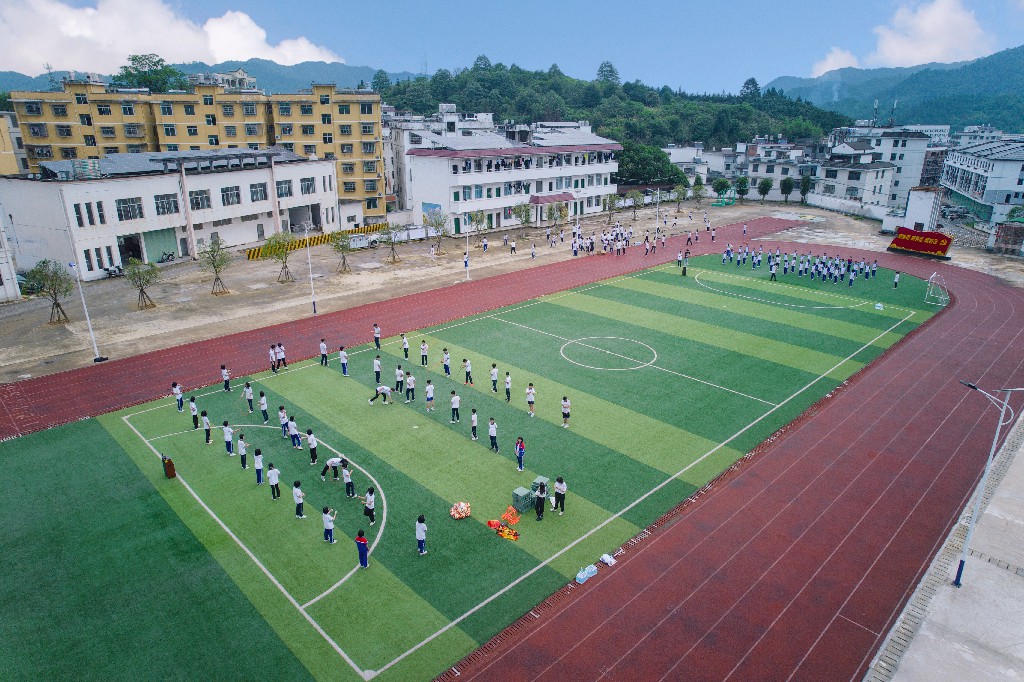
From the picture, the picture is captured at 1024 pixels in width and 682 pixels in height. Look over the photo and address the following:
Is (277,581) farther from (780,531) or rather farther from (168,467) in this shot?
(780,531)

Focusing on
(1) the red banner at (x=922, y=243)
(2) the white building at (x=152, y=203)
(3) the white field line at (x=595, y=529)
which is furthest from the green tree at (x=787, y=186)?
(3) the white field line at (x=595, y=529)

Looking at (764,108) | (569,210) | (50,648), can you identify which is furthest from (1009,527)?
(764,108)

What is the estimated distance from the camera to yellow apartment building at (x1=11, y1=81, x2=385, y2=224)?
6291 centimetres

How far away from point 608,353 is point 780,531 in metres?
14.5

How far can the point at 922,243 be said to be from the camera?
2135 inches

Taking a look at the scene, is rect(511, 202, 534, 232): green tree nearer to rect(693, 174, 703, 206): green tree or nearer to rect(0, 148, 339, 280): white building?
rect(0, 148, 339, 280): white building

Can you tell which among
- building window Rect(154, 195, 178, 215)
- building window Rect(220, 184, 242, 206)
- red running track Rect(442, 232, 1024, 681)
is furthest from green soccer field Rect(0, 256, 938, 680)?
building window Rect(220, 184, 242, 206)

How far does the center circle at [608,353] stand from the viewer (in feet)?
98.6

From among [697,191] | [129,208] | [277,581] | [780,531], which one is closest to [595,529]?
[780,531]

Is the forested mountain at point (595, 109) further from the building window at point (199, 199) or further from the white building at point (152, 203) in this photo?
the building window at point (199, 199)

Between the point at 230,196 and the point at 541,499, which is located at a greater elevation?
the point at 230,196

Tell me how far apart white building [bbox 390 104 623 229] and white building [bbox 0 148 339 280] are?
33.1 ft

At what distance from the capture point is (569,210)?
7262 cm

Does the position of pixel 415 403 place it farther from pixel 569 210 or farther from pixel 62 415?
pixel 569 210
